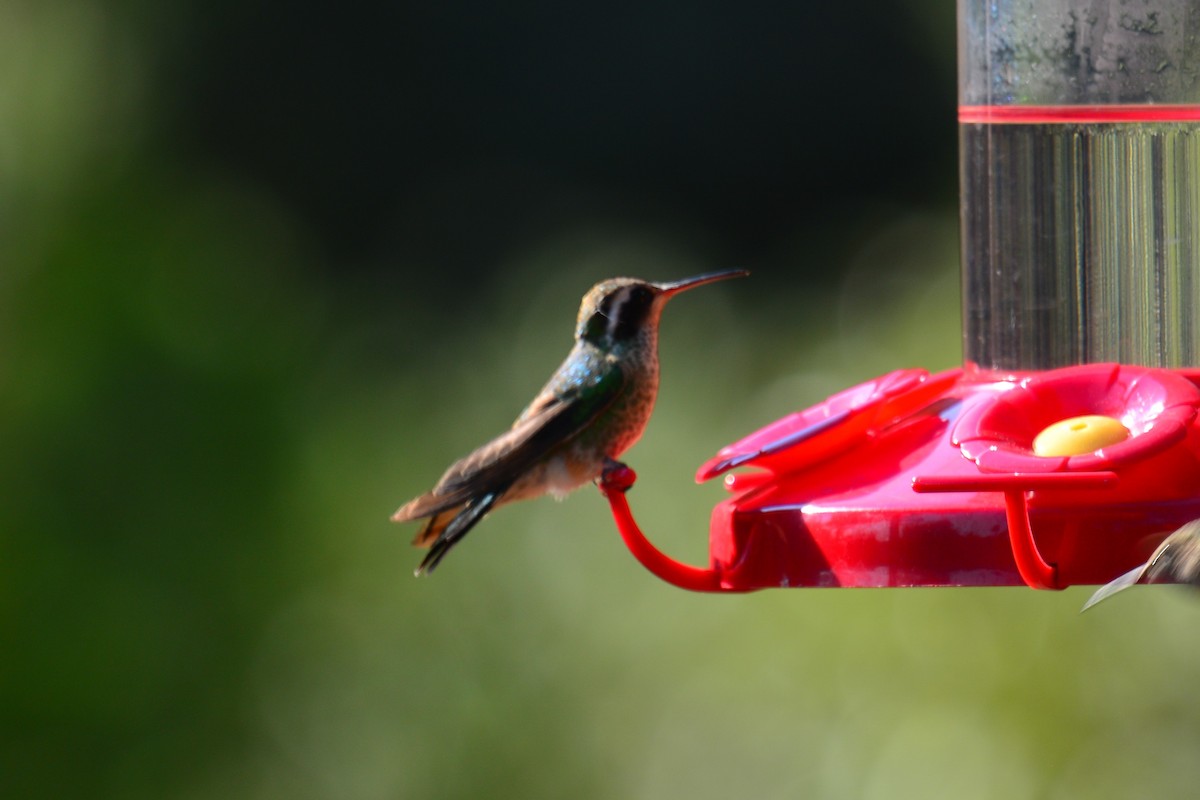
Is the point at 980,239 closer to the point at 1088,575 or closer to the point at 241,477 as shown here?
the point at 1088,575

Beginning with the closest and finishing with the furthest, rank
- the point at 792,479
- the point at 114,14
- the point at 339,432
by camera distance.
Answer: the point at 792,479 < the point at 339,432 < the point at 114,14

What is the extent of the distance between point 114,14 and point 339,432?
252 cm

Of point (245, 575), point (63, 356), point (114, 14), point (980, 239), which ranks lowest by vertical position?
point (245, 575)

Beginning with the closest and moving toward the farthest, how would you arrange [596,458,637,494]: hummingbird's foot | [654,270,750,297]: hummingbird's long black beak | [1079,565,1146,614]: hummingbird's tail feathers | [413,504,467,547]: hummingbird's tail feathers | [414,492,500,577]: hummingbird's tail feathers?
[1079,565,1146,614]: hummingbird's tail feathers, [596,458,637,494]: hummingbird's foot, [654,270,750,297]: hummingbird's long black beak, [414,492,500,577]: hummingbird's tail feathers, [413,504,467,547]: hummingbird's tail feathers

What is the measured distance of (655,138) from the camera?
10727 mm

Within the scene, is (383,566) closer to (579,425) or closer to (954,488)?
(579,425)

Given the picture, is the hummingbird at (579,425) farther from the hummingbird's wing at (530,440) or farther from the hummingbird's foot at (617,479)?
the hummingbird's foot at (617,479)

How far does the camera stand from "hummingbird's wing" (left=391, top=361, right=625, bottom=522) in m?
3.09

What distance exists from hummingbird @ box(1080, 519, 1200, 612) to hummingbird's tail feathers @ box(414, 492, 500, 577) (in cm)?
142

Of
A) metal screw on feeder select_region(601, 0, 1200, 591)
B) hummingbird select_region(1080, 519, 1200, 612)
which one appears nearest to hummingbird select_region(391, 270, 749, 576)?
metal screw on feeder select_region(601, 0, 1200, 591)

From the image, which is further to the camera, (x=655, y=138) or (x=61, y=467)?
(x=655, y=138)

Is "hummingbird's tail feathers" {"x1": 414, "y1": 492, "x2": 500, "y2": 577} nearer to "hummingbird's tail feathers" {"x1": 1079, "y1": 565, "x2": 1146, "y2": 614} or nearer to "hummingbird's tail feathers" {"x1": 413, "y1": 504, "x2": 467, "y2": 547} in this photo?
"hummingbird's tail feathers" {"x1": 413, "y1": 504, "x2": 467, "y2": 547}

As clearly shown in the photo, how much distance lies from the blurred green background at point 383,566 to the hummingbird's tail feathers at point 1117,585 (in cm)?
262

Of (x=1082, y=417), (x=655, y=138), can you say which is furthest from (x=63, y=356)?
(x=655, y=138)
